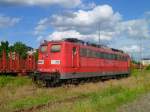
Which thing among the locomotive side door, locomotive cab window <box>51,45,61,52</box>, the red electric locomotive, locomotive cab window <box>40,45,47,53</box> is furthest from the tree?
locomotive cab window <box>51,45,61,52</box>

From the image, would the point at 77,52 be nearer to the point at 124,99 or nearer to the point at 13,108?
the point at 124,99

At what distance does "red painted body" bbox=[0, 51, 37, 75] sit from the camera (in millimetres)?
30847

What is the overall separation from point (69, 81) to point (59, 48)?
2.45 meters

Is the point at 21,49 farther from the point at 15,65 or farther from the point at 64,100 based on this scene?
the point at 64,100

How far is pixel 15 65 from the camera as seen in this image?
32.3m

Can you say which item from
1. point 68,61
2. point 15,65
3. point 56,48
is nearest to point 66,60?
point 68,61

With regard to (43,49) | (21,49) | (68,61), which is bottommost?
(68,61)

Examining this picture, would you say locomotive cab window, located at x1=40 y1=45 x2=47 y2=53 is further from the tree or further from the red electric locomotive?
the tree

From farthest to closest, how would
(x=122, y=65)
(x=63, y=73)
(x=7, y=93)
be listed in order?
(x=122, y=65)
(x=63, y=73)
(x=7, y=93)

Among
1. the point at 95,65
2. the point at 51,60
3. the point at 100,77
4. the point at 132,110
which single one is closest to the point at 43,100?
the point at 132,110

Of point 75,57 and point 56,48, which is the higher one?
point 56,48

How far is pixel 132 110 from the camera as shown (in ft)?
43.6

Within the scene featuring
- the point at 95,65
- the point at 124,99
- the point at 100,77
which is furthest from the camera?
the point at 100,77

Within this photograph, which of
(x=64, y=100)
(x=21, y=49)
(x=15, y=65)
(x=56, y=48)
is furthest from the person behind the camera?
(x=21, y=49)
